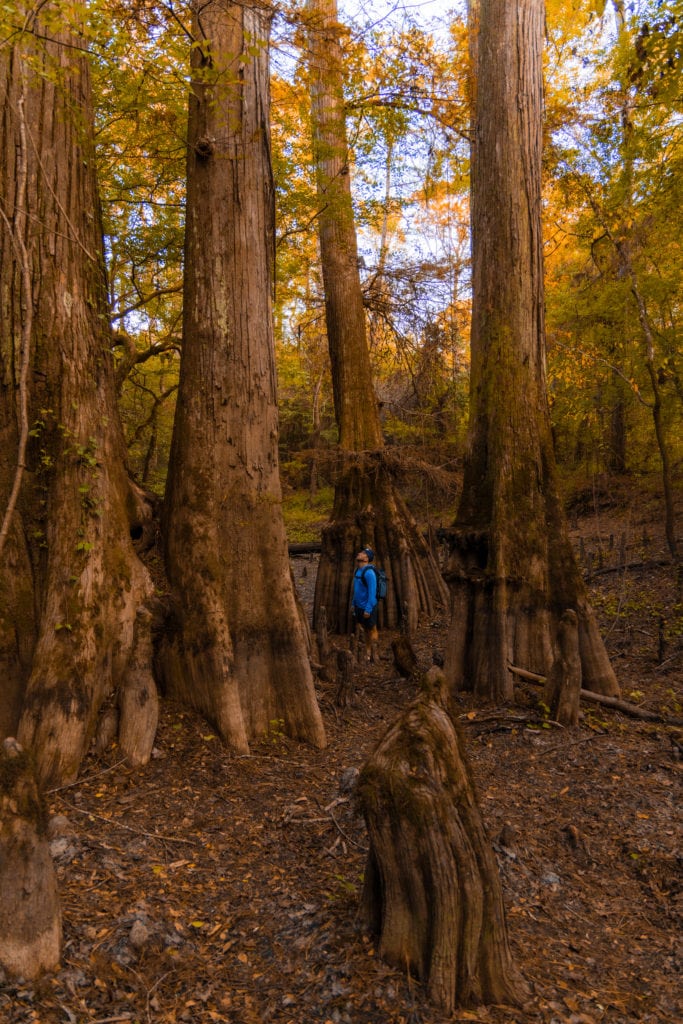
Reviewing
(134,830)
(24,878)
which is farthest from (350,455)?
(24,878)

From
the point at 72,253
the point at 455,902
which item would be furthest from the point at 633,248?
the point at 455,902

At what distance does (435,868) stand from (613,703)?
4.27m

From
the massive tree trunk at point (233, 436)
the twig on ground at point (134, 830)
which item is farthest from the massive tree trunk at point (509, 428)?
the twig on ground at point (134, 830)

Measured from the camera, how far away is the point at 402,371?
1325cm

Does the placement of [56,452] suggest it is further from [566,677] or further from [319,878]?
[566,677]

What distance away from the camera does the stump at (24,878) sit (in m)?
2.54

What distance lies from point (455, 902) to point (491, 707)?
3.87 metres

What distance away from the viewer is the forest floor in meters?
2.64

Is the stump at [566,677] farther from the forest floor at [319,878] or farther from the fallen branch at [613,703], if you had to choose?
the fallen branch at [613,703]

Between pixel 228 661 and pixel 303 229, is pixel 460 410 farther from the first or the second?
pixel 228 661

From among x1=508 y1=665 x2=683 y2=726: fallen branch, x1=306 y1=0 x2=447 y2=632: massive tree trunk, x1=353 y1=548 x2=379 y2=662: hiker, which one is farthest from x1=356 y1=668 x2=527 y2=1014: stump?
x1=306 y1=0 x2=447 y2=632: massive tree trunk

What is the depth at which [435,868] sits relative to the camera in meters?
2.58

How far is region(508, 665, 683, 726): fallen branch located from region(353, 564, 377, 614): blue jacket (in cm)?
319

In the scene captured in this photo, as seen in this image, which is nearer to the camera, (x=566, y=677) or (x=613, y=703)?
(x=566, y=677)
